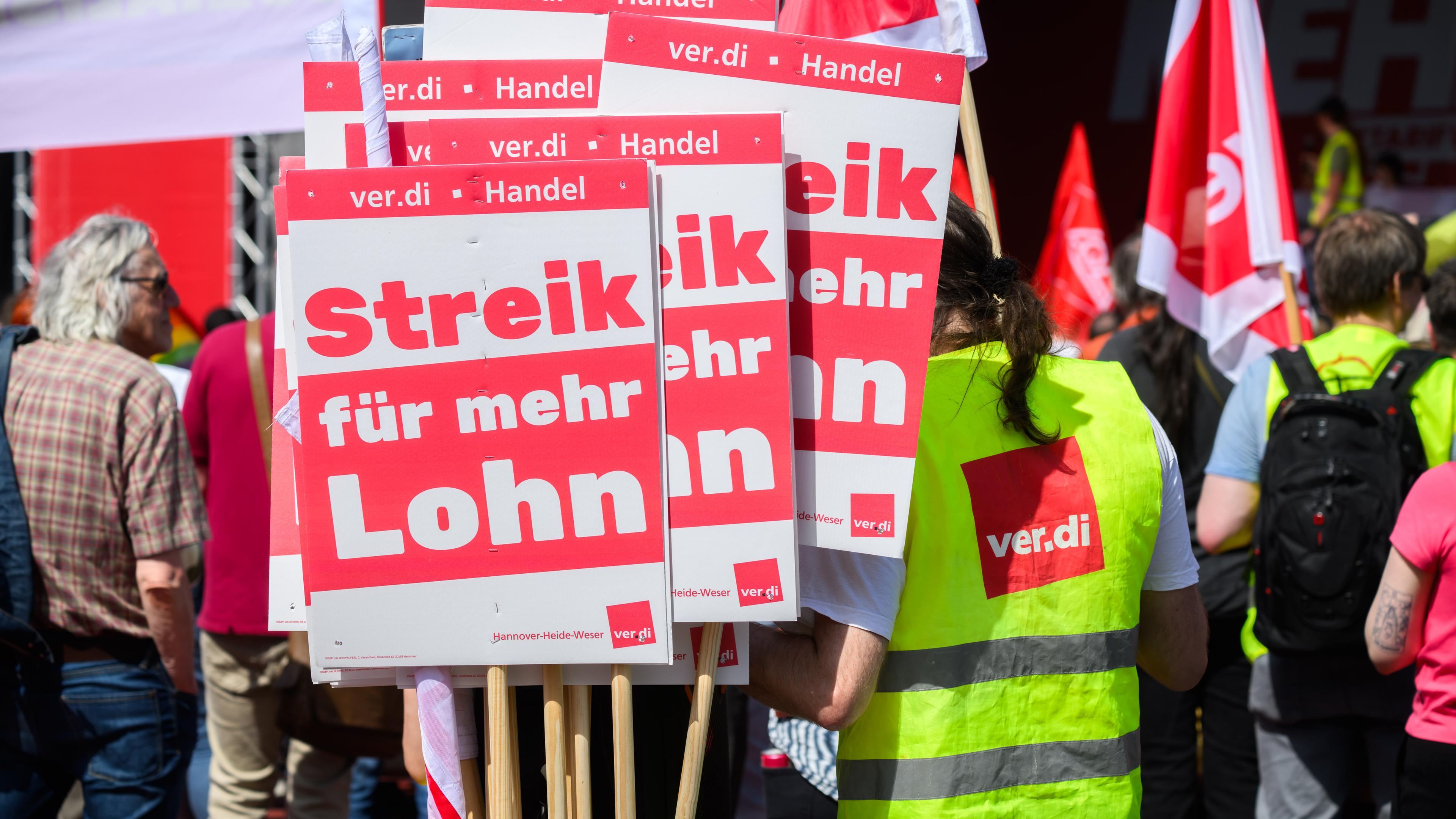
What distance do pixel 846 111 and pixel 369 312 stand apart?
0.66 metres

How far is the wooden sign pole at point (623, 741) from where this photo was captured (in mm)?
1553

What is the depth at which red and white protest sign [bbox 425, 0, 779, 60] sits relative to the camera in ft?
5.30

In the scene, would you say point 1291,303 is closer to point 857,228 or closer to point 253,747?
point 857,228

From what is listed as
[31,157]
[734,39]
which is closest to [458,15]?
[734,39]

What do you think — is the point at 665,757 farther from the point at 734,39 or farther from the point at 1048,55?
the point at 1048,55

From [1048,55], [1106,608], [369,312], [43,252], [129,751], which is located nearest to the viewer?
[369,312]

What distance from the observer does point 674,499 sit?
5.07ft

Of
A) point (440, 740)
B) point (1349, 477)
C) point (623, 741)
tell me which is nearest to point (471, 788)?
point (440, 740)

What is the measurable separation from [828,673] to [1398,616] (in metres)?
1.60

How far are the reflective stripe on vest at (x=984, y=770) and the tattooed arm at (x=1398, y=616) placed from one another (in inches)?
43.0

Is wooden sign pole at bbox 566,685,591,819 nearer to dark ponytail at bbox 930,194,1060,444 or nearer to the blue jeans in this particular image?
dark ponytail at bbox 930,194,1060,444

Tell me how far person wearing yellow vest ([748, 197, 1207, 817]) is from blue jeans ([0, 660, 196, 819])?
1.78 meters

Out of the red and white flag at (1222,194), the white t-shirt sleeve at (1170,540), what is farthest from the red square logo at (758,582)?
the red and white flag at (1222,194)

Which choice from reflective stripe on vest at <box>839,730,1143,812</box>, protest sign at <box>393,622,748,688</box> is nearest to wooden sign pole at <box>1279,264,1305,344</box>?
reflective stripe on vest at <box>839,730,1143,812</box>
